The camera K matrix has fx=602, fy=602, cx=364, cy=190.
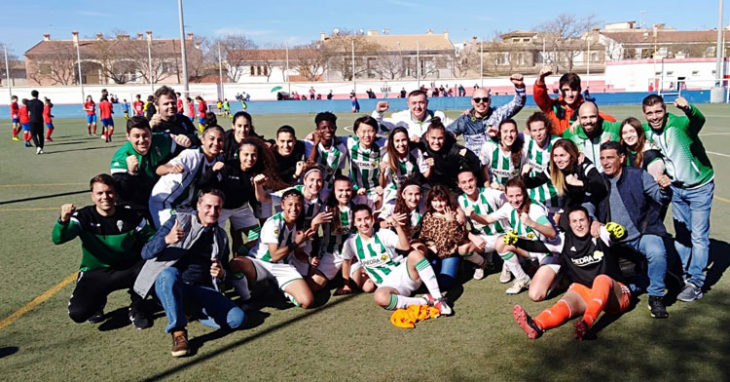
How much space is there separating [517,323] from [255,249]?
100 inches

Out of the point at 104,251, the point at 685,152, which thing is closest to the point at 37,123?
the point at 104,251

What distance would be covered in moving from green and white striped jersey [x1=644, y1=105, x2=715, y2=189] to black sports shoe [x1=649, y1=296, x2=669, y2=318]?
3.74ft

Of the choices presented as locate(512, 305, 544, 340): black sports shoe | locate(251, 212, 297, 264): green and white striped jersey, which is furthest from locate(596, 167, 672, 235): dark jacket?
locate(251, 212, 297, 264): green and white striped jersey

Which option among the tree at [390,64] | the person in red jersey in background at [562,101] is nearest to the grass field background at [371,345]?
the person in red jersey in background at [562,101]

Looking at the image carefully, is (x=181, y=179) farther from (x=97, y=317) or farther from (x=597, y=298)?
A: (x=597, y=298)

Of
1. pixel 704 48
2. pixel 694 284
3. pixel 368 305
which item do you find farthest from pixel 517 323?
pixel 704 48

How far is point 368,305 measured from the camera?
5.61 m

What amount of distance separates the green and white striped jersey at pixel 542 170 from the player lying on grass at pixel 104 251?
12.9 feet

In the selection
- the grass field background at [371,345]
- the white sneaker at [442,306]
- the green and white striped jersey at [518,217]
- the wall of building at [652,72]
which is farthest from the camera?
the wall of building at [652,72]

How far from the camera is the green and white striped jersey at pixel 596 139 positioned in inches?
232

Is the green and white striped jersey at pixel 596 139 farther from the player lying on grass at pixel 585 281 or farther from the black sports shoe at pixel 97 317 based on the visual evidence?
the black sports shoe at pixel 97 317

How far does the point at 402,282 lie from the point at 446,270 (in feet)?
1.99

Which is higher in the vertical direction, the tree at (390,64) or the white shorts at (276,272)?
the tree at (390,64)

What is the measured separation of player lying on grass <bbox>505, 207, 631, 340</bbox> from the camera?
483cm
